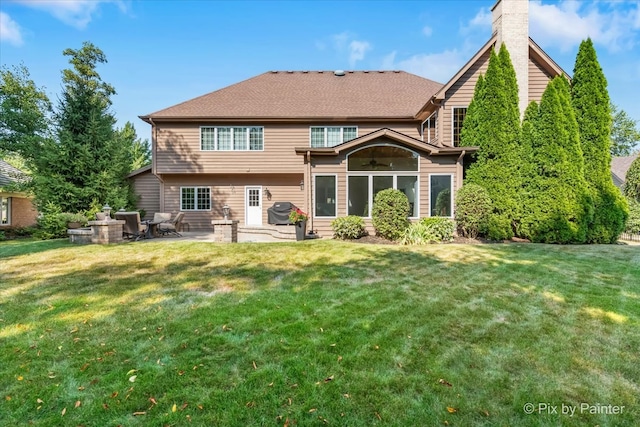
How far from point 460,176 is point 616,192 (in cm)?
423

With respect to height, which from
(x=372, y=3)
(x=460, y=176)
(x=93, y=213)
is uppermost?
(x=372, y=3)

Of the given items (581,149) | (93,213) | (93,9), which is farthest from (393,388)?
(93,9)

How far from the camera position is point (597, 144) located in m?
9.41

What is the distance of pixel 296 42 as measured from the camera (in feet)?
54.9

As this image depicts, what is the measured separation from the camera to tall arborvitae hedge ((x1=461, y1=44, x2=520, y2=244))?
9.48 meters

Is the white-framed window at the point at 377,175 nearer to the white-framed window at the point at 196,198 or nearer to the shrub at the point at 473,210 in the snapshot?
the shrub at the point at 473,210

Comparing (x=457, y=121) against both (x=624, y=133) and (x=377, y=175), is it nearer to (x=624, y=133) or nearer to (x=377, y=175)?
(x=377, y=175)

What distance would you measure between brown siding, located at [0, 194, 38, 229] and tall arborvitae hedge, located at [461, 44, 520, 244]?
2020 centimetres

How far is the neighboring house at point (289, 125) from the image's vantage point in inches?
442

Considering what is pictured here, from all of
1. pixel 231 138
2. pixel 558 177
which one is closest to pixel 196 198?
pixel 231 138

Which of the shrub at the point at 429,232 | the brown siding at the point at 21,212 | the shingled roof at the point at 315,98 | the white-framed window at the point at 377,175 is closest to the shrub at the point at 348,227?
the white-framed window at the point at 377,175

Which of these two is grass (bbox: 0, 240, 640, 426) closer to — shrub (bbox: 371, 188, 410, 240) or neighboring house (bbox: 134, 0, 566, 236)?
shrub (bbox: 371, 188, 410, 240)

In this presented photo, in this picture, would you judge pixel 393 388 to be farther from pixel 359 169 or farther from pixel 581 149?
pixel 581 149

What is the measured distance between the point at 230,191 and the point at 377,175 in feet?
24.0
